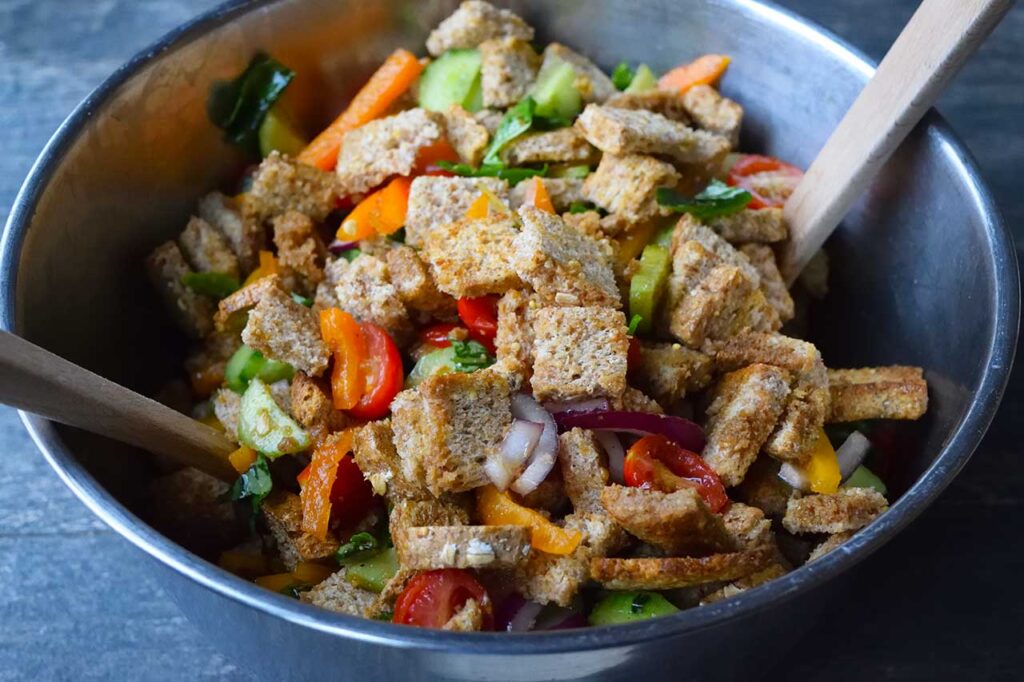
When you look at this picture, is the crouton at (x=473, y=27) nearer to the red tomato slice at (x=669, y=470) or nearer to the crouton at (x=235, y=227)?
the crouton at (x=235, y=227)

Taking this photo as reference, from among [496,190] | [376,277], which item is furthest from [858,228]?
[376,277]

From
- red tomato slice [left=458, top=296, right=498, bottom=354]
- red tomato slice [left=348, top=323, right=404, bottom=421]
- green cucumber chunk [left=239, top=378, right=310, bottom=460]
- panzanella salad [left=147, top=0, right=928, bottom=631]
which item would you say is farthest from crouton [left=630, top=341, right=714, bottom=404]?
green cucumber chunk [left=239, top=378, right=310, bottom=460]

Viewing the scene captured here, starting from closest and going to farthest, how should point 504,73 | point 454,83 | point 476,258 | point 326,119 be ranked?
point 476,258 → point 504,73 → point 454,83 → point 326,119

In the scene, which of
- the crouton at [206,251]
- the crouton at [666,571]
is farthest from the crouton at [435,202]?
the crouton at [666,571]

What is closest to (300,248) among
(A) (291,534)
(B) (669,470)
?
(A) (291,534)

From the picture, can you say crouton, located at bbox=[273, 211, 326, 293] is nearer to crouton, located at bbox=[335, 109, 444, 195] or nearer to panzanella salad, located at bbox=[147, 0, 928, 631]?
panzanella salad, located at bbox=[147, 0, 928, 631]

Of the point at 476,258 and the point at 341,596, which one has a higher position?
the point at 476,258

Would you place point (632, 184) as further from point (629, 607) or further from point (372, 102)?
point (629, 607)
